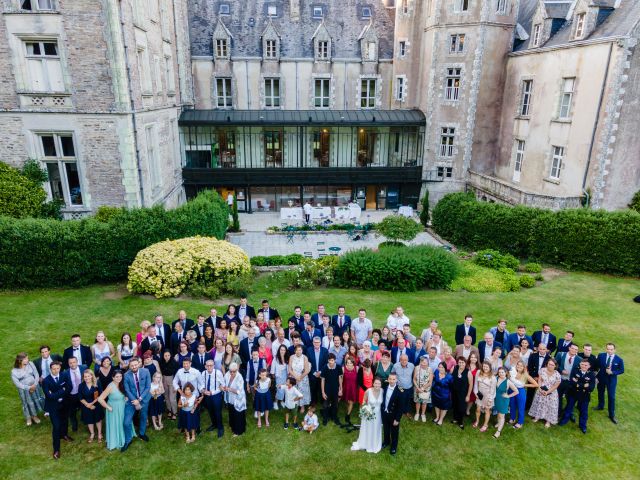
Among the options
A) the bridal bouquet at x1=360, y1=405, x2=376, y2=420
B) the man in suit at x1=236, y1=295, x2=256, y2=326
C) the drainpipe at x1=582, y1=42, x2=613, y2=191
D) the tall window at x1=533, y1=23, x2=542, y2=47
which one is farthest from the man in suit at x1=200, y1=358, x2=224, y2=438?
the tall window at x1=533, y1=23, x2=542, y2=47

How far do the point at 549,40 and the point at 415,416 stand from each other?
25231 mm

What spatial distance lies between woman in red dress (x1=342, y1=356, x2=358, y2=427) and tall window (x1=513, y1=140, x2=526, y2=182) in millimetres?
23303

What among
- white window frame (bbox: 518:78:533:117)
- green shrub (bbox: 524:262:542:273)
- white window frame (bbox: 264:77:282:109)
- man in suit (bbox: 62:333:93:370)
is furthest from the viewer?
white window frame (bbox: 264:77:282:109)

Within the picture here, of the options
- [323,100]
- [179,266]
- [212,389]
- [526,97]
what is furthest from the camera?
[323,100]

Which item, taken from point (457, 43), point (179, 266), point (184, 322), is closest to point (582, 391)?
point (184, 322)

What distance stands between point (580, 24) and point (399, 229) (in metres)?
14.4

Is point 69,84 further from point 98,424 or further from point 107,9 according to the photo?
point 98,424

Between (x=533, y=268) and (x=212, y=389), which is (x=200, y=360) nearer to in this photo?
(x=212, y=389)

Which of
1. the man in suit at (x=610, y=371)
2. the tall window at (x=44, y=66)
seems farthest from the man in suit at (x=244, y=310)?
the tall window at (x=44, y=66)

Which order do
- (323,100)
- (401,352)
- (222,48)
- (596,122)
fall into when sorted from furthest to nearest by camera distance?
(323,100) → (222,48) → (596,122) → (401,352)

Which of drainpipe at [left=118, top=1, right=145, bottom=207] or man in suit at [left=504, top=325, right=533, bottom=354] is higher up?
drainpipe at [left=118, top=1, right=145, bottom=207]

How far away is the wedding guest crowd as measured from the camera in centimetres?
933

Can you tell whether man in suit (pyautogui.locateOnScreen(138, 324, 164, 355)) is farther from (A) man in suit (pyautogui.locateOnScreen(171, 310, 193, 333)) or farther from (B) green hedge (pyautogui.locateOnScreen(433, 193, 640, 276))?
(B) green hedge (pyautogui.locateOnScreen(433, 193, 640, 276))

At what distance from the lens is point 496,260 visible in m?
20.6
